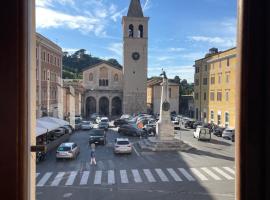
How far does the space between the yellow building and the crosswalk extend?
589 inches

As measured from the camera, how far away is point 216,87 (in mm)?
35000

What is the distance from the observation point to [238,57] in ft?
5.02

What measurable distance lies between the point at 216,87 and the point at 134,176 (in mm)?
23460

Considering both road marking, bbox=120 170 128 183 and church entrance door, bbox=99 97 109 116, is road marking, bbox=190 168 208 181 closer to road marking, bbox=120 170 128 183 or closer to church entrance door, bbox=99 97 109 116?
road marking, bbox=120 170 128 183

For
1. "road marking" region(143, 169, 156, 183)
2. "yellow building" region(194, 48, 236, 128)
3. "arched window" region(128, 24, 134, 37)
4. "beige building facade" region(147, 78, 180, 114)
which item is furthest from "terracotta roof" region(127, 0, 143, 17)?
"road marking" region(143, 169, 156, 183)

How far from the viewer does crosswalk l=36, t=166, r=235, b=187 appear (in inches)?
512

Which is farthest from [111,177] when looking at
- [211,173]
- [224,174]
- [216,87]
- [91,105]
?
[91,105]
